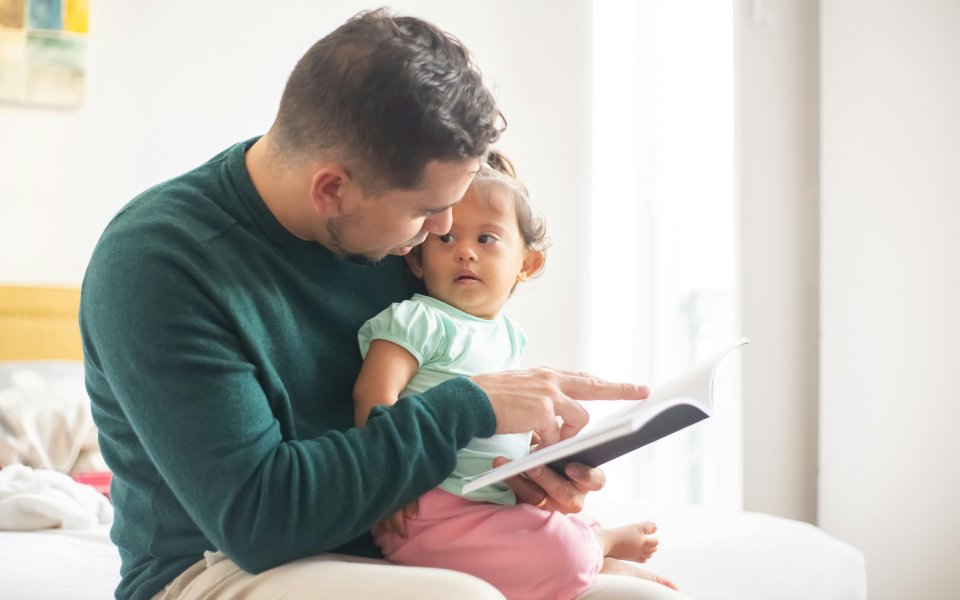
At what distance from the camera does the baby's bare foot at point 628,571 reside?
139cm

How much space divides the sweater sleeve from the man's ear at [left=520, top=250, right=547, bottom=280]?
48cm

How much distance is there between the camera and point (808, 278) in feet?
9.98

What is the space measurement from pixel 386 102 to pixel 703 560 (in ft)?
3.21

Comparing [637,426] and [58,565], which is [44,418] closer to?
[58,565]

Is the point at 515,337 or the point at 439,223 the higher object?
the point at 439,223

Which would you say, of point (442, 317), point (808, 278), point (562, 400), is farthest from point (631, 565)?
point (808, 278)

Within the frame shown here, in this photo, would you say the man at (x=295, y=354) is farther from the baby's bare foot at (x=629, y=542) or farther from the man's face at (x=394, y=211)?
the baby's bare foot at (x=629, y=542)

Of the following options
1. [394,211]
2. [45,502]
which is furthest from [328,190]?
[45,502]

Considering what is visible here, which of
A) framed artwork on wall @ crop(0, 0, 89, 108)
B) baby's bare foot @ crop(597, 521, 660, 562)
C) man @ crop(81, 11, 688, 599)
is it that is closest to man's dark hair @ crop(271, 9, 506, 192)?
man @ crop(81, 11, 688, 599)

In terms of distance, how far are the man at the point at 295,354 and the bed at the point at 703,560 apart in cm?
42

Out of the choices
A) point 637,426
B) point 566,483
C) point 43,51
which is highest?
point 43,51

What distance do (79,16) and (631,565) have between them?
2.31 metres

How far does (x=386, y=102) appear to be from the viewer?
3.84 feet

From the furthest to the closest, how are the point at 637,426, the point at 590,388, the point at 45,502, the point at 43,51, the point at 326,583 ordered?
1. the point at 43,51
2. the point at 45,502
3. the point at 590,388
4. the point at 326,583
5. the point at 637,426
